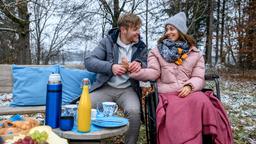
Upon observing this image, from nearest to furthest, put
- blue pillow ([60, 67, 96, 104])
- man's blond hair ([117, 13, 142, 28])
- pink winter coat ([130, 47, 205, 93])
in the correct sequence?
pink winter coat ([130, 47, 205, 93]) → man's blond hair ([117, 13, 142, 28]) → blue pillow ([60, 67, 96, 104])

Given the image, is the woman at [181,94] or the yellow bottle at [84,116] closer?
the yellow bottle at [84,116]

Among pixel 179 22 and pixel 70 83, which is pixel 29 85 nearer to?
pixel 70 83

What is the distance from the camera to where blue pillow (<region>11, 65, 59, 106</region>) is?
3564 millimetres

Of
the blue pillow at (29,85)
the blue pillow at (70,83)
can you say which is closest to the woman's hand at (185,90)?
the blue pillow at (70,83)

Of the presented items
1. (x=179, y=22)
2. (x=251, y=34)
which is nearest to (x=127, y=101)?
(x=179, y=22)

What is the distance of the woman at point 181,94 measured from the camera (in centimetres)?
279

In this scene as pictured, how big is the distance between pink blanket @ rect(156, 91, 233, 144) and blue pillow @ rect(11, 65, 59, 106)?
1.33 metres

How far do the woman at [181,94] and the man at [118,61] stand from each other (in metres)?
0.22

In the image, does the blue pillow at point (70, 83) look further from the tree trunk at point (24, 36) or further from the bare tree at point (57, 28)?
the bare tree at point (57, 28)

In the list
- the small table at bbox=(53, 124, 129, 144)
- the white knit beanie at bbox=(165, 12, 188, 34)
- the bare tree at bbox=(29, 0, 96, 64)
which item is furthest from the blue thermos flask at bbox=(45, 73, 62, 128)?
the bare tree at bbox=(29, 0, 96, 64)

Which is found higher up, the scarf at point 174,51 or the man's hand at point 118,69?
the scarf at point 174,51

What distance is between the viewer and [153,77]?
128 inches

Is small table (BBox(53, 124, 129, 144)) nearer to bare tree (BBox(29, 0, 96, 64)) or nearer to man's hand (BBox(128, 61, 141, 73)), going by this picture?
man's hand (BBox(128, 61, 141, 73))

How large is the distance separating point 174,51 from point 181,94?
1.45 feet
